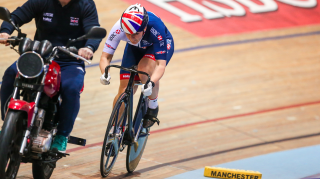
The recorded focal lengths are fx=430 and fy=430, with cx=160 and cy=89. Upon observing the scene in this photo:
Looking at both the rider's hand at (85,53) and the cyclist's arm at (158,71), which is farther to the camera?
the cyclist's arm at (158,71)

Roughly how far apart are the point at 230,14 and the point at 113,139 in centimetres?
600

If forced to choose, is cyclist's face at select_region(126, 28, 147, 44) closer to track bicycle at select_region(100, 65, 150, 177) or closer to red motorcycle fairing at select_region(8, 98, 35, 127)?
track bicycle at select_region(100, 65, 150, 177)

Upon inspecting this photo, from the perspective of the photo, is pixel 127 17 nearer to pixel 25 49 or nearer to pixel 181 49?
pixel 25 49

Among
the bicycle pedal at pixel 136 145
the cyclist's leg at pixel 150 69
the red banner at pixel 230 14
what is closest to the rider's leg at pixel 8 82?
the cyclist's leg at pixel 150 69

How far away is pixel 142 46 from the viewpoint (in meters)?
3.71

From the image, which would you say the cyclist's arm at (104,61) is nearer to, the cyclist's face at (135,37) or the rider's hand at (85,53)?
the cyclist's face at (135,37)

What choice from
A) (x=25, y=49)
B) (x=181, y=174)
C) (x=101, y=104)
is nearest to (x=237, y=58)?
(x=101, y=104)

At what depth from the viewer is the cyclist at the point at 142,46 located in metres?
3.27

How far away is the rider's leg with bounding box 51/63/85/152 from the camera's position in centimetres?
303

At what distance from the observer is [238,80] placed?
6688mm

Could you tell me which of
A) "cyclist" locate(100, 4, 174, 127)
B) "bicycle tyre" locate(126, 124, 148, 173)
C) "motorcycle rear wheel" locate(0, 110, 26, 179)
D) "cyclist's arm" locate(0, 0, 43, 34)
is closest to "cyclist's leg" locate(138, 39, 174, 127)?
"cyclist" locate(100, 4, 174, 127)

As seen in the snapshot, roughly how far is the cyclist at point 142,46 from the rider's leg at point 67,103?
0.25m

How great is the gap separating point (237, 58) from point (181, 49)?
3.24 feet

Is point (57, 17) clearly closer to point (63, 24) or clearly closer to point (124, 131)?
point (63, 24)
